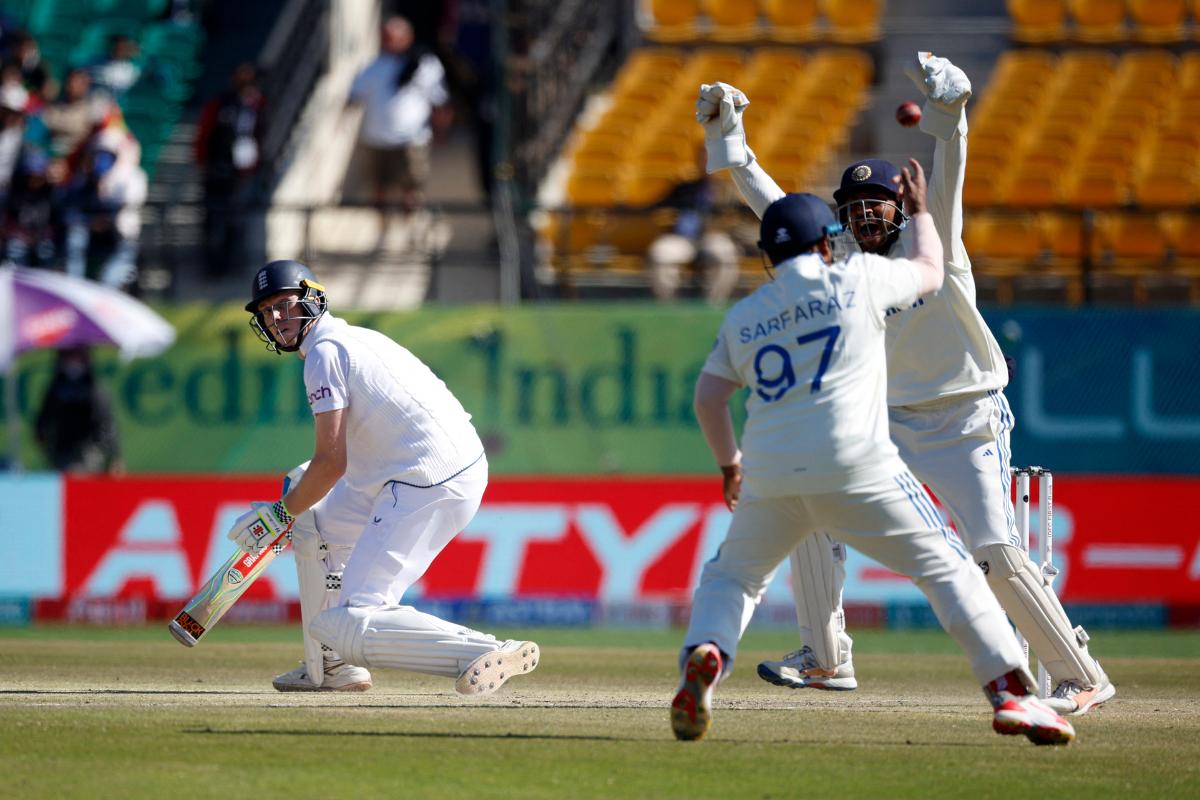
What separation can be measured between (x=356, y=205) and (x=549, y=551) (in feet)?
13.0

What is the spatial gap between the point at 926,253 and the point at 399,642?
2.69 metres

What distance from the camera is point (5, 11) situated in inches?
1008

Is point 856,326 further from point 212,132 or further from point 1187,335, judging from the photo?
point 212,132

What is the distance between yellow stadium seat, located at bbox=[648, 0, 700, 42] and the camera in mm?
24570

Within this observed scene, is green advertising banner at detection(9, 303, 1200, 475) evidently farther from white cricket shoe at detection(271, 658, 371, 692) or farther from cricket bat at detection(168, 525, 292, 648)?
cricket bat at detection(168, 525, 292, 648)

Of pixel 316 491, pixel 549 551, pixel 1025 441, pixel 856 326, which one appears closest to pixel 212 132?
pixel 549 551

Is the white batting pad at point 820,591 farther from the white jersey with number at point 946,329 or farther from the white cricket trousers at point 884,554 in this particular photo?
the white cricket trousers at point 884,554

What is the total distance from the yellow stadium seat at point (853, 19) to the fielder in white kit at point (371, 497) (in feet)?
55.8

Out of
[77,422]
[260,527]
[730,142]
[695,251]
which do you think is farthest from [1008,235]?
[260,527]

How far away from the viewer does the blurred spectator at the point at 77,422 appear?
16359 mm

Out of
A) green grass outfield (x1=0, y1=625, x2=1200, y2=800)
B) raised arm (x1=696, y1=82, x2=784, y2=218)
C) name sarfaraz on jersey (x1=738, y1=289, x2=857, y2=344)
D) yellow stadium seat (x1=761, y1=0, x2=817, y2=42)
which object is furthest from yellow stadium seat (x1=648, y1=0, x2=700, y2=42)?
name sarfaraz on jersey (x1=738, y1=289, x2=857, y2=344)

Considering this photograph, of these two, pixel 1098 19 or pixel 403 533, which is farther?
pixel 1098 19

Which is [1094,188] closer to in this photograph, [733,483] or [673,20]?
[673,20]

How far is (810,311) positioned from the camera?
23.5ft
